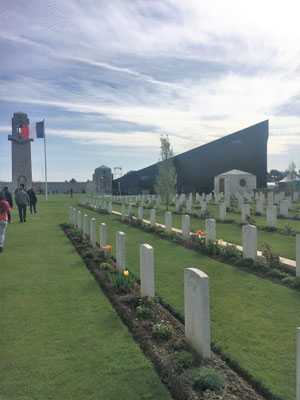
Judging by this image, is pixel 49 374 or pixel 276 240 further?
pixel 276 240

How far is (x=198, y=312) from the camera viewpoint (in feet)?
11.4

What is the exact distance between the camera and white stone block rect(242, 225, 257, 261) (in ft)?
22.9

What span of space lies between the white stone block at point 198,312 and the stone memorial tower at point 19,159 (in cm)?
4995

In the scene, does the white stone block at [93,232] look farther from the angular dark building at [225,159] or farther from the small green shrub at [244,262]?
the angular dark building at [225,159]

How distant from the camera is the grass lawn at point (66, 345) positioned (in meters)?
3.04

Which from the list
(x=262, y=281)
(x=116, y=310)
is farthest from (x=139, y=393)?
(x=262, y=281)

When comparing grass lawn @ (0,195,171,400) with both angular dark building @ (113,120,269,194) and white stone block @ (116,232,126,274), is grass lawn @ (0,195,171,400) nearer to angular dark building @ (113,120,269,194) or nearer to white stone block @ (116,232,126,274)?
white stone block @ (116,232,126,274)

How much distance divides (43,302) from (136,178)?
41259 millimetres

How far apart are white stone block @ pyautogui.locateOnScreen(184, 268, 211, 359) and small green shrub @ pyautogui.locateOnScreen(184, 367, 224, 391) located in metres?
0.36

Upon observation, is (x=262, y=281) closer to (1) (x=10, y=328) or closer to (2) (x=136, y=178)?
(1) (x=10, y=328)

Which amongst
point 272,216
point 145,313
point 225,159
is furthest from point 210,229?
point 225,159

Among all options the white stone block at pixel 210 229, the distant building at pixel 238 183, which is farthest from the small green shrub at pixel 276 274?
the distant building at pixel 238 183

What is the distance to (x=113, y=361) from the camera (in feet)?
11.3

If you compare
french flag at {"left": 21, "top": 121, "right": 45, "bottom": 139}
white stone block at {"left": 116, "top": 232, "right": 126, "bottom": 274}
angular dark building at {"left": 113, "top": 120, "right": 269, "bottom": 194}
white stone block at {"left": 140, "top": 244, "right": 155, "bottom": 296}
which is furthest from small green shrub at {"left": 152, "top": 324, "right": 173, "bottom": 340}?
angular dark building at {"left": 113, "top": 120, "right": 269, "bottom": 194}
